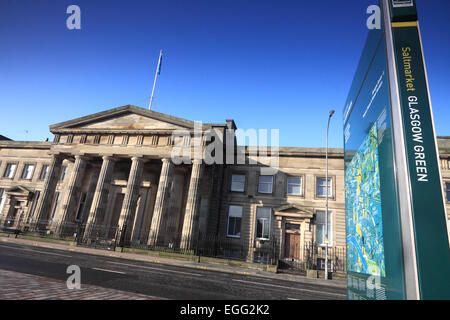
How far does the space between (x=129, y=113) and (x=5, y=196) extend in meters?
21.6

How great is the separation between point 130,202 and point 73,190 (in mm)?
6784

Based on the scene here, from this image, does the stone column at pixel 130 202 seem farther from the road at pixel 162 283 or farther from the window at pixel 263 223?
the window at pixel 263 223

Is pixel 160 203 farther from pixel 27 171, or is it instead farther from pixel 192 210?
pixel 27 171

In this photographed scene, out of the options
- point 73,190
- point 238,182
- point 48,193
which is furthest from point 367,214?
point 48,193

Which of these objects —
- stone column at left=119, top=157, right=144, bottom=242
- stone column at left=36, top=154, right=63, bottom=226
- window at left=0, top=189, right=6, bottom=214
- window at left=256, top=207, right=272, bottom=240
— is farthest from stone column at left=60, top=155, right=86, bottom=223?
window at left=256, top=207, right=272, bottom=240

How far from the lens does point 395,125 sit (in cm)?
132

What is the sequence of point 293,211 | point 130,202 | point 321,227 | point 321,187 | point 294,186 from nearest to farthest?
point 130,202 < point 321,227 < point 293,211 < point 321,187 < point 294,186

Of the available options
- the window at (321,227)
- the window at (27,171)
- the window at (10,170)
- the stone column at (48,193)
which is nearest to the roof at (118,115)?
the stone column at (48,193)

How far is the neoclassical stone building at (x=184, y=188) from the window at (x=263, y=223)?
0.09 m

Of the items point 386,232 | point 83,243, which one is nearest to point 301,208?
point 83,243

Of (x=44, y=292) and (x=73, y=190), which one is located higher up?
(x=73, y=190)

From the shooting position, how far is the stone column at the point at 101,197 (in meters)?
22.6

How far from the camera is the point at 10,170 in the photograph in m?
33.4

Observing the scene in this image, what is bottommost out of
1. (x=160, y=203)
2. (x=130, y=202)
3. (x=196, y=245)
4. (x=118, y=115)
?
(x=196, y=245)
